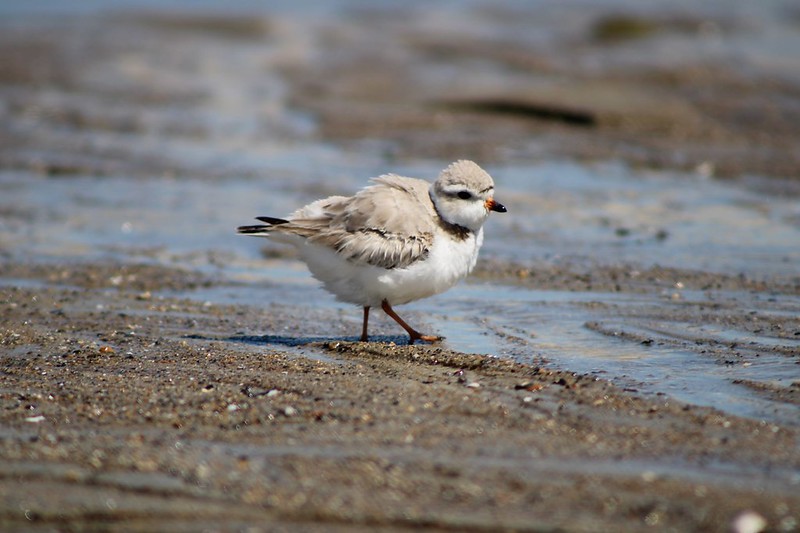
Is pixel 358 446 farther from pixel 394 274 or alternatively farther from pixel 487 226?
pixel 487 226

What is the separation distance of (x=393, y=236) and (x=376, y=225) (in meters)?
0.14

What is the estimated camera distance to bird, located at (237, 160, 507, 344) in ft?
20.8

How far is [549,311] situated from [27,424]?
12.4 feet

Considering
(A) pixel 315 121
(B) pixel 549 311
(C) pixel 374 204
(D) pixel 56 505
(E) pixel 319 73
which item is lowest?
(D) pixel 56 505

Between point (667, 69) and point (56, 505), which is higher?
point (667, 69)

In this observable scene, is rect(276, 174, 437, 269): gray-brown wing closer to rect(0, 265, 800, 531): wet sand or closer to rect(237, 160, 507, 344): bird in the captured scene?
rect(237, 160, 507, 344): bird

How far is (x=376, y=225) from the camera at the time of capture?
20.9ft

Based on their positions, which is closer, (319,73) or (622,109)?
(622,109)

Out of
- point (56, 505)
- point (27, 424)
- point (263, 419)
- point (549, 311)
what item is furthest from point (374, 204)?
point (56, 505)

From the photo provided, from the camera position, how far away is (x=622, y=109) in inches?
550

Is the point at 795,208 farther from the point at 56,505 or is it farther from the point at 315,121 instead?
the point at 56,505


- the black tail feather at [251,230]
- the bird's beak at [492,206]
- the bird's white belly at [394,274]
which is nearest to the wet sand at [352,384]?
the bird's white belly at [394,274]

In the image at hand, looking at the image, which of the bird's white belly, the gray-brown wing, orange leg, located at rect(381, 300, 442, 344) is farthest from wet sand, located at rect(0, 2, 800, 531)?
the gray-brown wing

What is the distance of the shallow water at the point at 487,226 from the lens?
623cm
